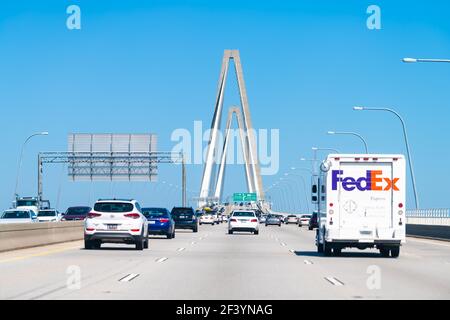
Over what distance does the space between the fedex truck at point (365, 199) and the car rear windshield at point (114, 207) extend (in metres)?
7.52

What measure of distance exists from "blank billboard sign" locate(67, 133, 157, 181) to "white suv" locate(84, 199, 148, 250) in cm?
4760

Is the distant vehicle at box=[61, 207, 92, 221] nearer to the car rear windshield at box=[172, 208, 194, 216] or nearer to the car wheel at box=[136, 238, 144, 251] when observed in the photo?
the car rear windshield at box=[172, 208, 194, 216]

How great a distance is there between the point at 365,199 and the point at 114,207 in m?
8.94

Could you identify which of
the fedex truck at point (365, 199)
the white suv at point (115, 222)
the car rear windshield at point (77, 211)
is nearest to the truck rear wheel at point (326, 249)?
the fedex truck at point (365, 199)

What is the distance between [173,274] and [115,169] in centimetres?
6012

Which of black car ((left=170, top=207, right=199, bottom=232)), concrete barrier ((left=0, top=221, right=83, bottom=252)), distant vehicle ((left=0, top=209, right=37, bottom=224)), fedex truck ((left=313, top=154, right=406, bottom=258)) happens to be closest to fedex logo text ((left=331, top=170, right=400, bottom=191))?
fedex truck ((left=313, top=154, right=406, bottom=258))

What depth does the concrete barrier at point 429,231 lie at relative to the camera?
48.5 metres

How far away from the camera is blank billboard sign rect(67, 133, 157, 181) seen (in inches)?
3145


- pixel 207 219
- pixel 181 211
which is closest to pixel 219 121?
pixel 207 219

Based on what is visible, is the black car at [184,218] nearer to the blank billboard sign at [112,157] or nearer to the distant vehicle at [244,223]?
the distant vehicle at [244,223]

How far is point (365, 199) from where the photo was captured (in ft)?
92.6
